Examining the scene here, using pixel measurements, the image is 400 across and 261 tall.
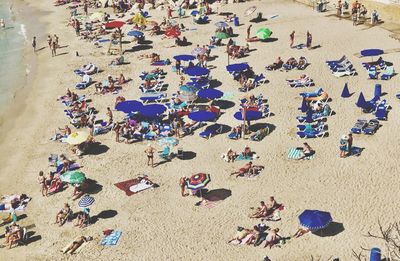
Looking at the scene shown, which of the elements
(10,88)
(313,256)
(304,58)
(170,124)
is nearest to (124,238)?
(313,256)

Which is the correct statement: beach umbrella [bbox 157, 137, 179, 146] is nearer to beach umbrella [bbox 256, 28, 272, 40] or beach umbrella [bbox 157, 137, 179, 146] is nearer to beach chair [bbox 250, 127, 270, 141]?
beach chair [bbox 250, 127, 270, 141]

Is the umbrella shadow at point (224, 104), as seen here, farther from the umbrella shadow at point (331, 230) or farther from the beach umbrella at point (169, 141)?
the umbrella shadow at point (331, 230)

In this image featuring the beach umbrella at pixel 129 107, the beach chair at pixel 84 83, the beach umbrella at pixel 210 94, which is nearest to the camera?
the beach umbrella at pixel 129 107

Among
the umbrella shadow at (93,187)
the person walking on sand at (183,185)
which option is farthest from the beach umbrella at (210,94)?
the umbrella shadow at (93,187)

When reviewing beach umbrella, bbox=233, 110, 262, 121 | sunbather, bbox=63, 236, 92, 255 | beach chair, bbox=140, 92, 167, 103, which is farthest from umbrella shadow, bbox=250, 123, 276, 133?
sunbather, bbox=63, 236, 92, 255

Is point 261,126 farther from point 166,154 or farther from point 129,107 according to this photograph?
point 129,107
